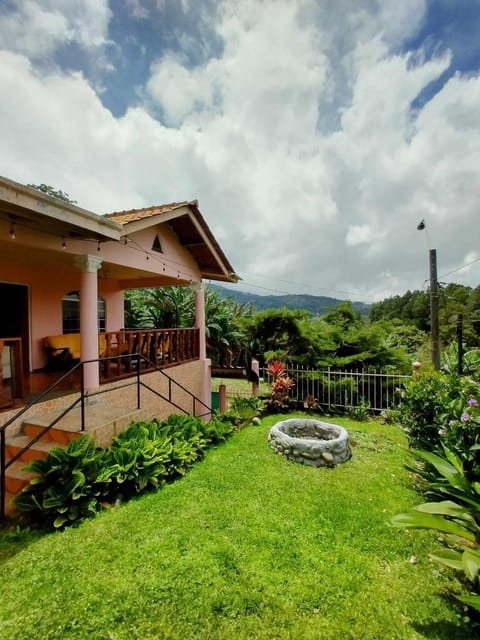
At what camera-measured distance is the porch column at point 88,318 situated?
4973mm

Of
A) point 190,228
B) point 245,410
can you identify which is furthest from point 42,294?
point 245,410

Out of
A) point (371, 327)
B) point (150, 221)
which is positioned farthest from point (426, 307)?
point (150, 221)

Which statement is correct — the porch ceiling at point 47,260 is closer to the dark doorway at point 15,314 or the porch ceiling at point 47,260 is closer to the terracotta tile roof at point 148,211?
the dark doorway at point 15,314

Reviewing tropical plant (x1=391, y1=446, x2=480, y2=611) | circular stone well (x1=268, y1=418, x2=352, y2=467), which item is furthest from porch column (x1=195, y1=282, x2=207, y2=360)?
tropical plant (x1=391, y1=446, x2=480, y2=611)

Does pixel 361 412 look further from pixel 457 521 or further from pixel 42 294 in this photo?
pixel 42 294

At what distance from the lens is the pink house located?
14.1 ft

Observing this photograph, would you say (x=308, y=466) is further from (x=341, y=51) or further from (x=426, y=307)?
(x=426, y=307)

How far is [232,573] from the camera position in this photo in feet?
8.87

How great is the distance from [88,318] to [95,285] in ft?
1.94

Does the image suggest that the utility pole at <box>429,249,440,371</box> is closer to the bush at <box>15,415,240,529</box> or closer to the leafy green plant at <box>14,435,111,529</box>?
the bush at <box>15,415,240,529</box>

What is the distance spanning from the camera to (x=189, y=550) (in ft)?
9.77

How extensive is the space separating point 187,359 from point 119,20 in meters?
7.74

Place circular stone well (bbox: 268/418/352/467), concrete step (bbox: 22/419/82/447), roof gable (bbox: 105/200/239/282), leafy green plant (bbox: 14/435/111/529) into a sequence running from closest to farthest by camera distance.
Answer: leafy green plant (bbox: 14/435/111/529) < concrete step (bbox: 22/419/82/447) < circular stone well (bbox: 268/418/352/467) < roof gable (bbox: 105/200/239/282)

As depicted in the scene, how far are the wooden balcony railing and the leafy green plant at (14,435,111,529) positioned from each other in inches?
76.0
